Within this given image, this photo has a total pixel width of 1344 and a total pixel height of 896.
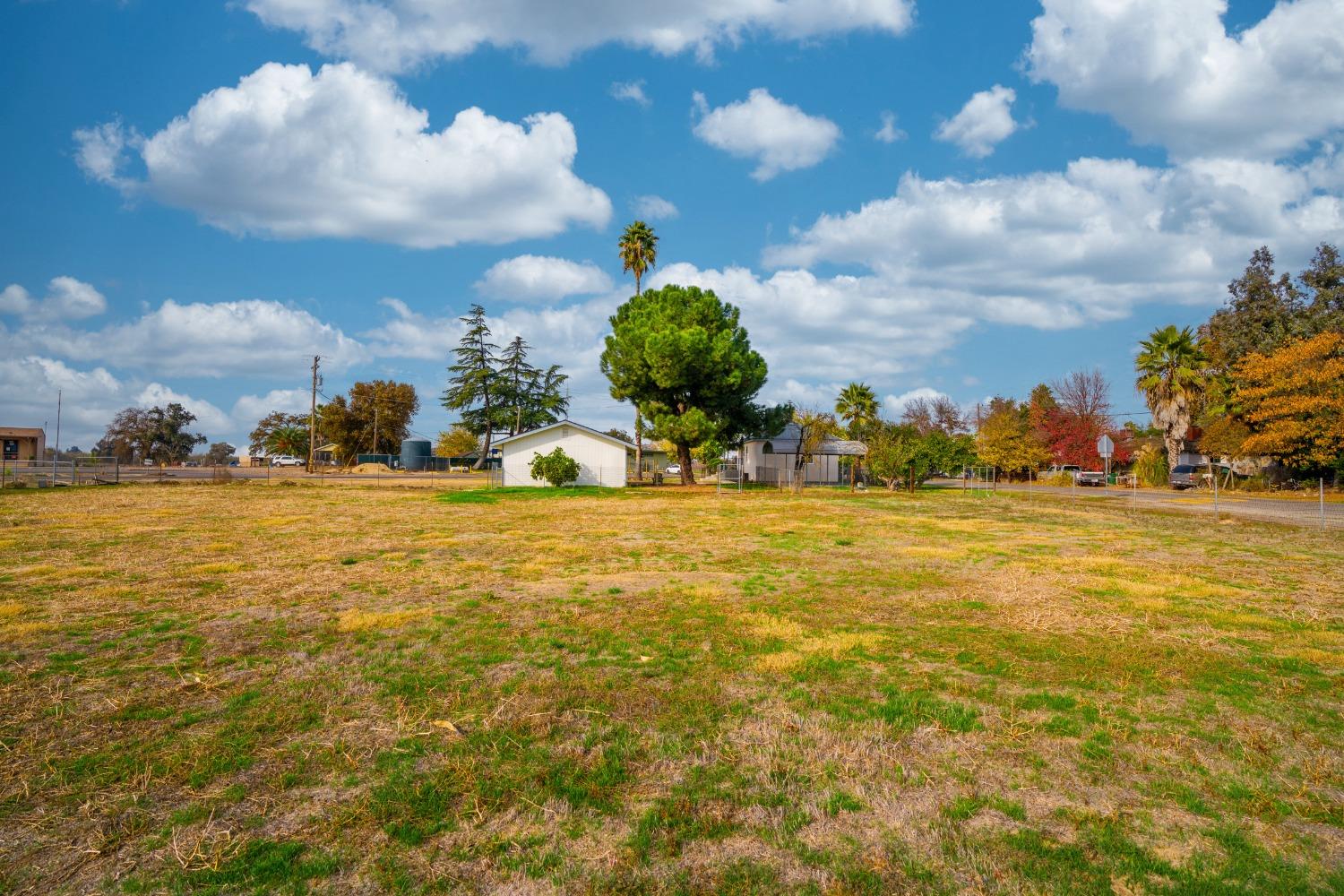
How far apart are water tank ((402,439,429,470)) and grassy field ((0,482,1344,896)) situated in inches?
2773

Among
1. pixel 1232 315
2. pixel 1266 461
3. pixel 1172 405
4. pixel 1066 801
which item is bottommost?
pixel 1066 801

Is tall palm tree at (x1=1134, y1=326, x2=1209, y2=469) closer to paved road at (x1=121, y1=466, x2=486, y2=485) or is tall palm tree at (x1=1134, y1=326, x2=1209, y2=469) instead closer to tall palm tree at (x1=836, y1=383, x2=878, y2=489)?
tall palm tree at (x1=836, y1=383, x2=878, y2=489)

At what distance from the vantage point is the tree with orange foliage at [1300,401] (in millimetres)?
39031

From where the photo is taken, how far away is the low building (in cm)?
6862

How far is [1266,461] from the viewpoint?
48500mm

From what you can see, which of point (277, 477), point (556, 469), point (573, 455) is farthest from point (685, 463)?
point (277, 477)

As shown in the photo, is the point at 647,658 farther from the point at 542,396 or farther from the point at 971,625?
the point at 542,396

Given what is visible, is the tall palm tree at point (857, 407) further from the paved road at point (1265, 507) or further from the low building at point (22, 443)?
the low building at point (22, 443)

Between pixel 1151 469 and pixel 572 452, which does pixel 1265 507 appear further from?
pixel 572 452

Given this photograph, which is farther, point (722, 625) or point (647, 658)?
point (722, 625)

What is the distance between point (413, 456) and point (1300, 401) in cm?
7732

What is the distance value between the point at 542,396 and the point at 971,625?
7834 cm

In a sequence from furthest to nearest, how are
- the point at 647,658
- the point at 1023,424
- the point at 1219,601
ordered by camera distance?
the point at 1023,424
the point at 1219,601
the point at 647,658

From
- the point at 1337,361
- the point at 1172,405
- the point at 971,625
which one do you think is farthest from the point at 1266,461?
the point at 971,625
